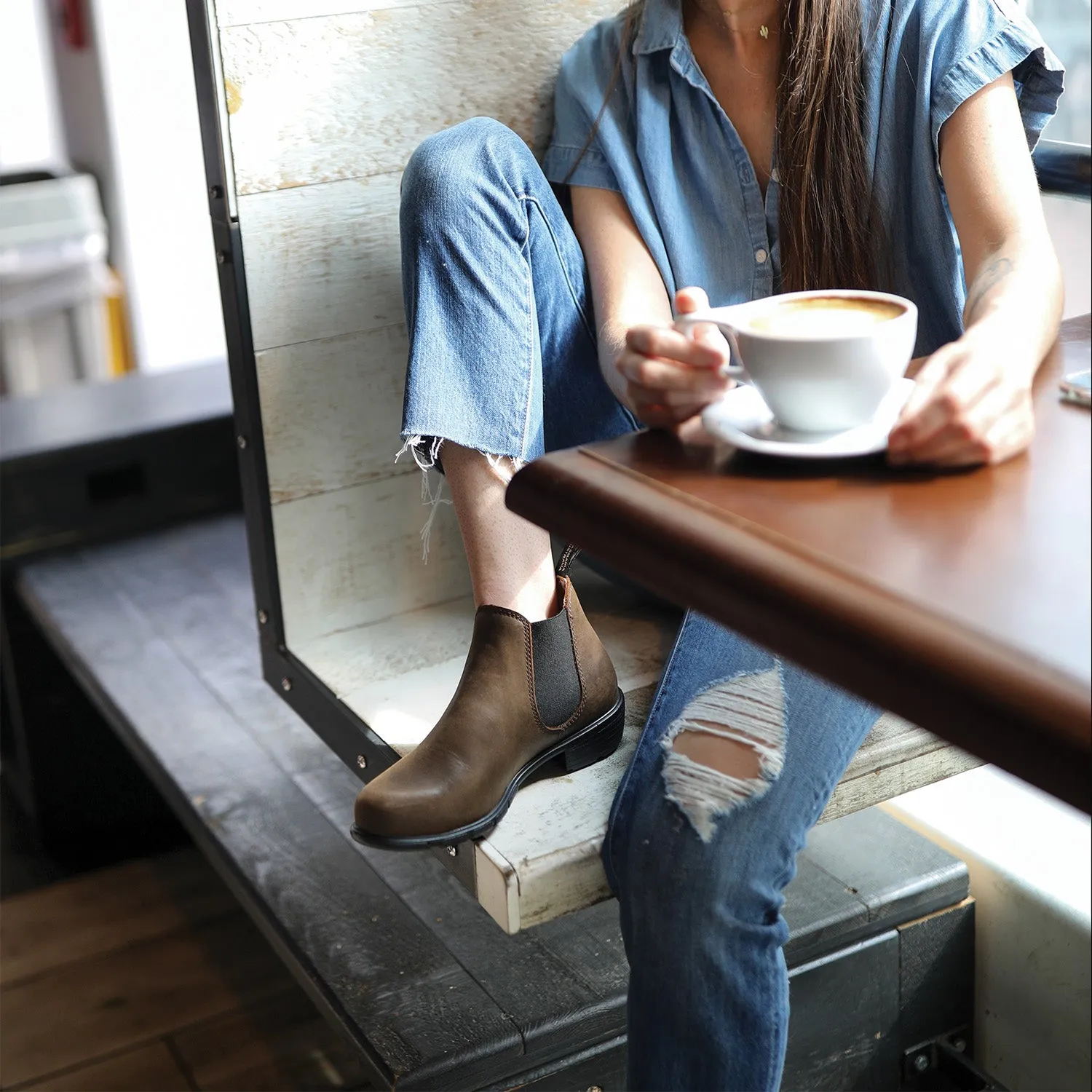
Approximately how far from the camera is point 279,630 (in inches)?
56.8

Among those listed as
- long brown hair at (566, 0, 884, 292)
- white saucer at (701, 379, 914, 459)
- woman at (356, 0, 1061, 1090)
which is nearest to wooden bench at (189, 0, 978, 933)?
woman at (356, 0, 1061, 1090)

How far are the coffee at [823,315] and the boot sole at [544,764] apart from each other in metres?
0.45

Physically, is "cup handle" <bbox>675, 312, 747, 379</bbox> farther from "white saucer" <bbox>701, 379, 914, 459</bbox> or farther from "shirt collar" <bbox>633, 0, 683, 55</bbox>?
"shirt collar" <bbox>633, 0, 683, 55</bbox>

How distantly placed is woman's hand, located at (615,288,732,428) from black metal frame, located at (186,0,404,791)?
1.72 feet

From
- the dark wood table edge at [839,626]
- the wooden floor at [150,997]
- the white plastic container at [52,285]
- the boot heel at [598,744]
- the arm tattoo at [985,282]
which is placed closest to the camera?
the dark wood table edge at [839,626]

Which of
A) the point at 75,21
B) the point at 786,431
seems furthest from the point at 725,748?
the point at 75,21

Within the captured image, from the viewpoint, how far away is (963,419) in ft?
2.25

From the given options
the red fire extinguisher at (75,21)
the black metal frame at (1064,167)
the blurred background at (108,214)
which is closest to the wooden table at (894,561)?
the black metal frame at (1064,167)

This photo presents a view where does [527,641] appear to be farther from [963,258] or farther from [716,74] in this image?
[716,74]

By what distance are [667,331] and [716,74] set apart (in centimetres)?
58

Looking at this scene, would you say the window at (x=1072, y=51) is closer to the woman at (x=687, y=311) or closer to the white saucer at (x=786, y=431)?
the woman at (x=687, y=311)

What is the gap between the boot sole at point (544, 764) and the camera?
3.32ft

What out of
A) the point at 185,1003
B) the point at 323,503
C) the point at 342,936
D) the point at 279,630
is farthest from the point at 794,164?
the point at 185,1003

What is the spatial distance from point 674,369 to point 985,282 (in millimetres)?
301
